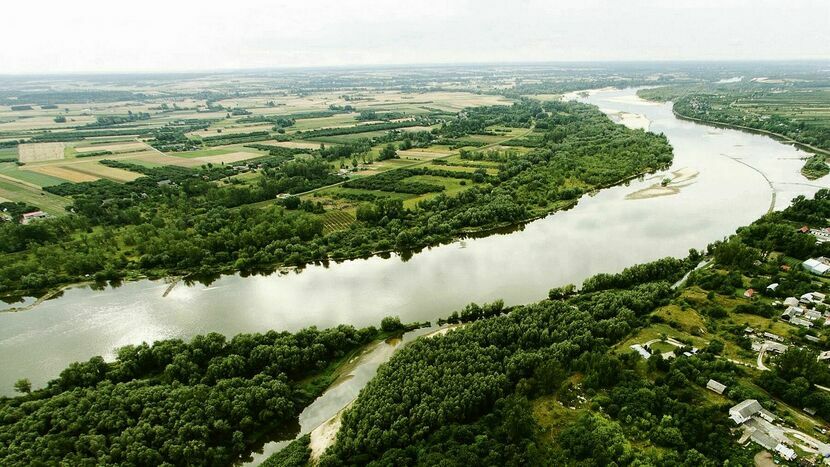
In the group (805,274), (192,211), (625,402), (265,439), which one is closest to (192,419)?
(265,439)

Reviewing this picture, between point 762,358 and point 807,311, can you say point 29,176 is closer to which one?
point 762,358

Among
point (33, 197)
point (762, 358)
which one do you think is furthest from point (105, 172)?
point (762, 358)

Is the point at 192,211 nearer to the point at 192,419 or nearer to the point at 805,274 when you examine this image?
the point at 192,419

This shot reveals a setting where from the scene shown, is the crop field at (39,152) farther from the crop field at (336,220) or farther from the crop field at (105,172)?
the crop field at (336,220)

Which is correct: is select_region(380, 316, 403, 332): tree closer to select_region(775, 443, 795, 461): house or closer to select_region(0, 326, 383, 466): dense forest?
select_region(0, 326, 383, 466): dense forest

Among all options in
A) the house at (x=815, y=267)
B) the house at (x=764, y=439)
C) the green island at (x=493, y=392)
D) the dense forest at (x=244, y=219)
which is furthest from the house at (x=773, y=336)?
the dense forest at (x=244, y=219)

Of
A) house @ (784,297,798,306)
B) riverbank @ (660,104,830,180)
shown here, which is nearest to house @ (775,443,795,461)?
house @ (784,297,798,306)
